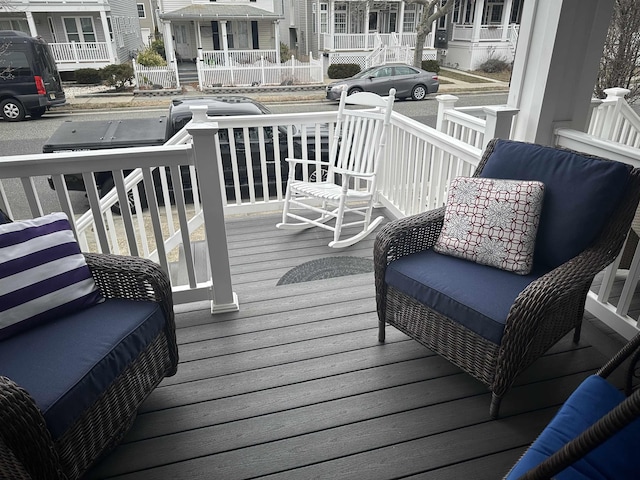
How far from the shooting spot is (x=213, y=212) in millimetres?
1886

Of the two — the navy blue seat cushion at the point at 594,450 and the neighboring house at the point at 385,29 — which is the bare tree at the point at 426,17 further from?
the navy blue seat cushion at the point at 594,450

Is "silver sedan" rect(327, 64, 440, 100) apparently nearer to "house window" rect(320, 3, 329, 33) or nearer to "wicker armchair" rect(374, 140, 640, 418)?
"house window" rect(320, 3, 329, 33)

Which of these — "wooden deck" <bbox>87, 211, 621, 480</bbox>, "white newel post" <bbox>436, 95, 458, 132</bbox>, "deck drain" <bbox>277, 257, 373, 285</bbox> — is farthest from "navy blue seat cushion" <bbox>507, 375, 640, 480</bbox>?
"white newel post" <bbox>436, 95, 458, 132</bbox>

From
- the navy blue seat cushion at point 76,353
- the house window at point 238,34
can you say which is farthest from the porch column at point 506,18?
the navy blue seat cushion at point 76,353

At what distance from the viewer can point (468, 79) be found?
3.96 meters

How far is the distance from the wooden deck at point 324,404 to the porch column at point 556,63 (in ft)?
3.43

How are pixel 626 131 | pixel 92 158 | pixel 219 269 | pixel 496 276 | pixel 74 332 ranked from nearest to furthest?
pixel 74 332
pixel 496 276
pixel 92 158
pixel 219 269
pixel 626 131

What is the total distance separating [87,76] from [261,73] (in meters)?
1.40

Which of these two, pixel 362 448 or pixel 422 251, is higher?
pixel 422 251

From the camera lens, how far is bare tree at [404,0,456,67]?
11.7ft

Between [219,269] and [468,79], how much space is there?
10.6ft

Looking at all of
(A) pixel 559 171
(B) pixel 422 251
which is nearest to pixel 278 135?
(B) pixel 422 251

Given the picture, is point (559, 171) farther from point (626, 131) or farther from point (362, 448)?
point (626, 131)

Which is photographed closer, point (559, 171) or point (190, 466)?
point (190, 466)
